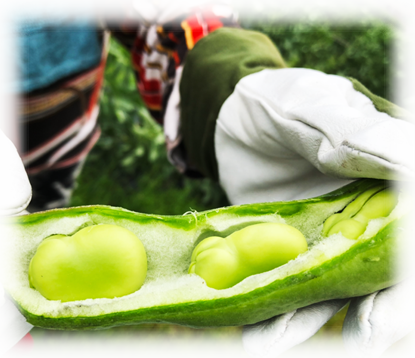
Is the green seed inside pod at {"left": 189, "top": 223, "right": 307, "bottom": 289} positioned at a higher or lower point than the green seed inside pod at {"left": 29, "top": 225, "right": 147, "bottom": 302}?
higher

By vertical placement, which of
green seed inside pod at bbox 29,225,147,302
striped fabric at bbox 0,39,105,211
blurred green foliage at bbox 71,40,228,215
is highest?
green seed inside pod at bbox 29,225,147,302

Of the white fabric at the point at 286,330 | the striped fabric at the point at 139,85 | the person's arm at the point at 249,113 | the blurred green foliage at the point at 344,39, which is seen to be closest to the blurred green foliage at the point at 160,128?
the blurred green foliage at the point at 344,39

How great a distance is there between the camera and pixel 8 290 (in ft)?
4.00

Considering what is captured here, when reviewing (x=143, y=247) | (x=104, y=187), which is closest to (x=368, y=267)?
(x=143, y=247)

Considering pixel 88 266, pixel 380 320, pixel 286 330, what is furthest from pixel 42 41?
pixel 380 320

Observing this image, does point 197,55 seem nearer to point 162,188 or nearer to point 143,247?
point 143,247

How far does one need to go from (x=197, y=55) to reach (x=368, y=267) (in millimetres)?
1171

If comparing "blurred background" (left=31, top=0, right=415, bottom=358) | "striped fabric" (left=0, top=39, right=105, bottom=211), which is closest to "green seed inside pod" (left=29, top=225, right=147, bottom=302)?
"striped fabric" (left=0, top=39, right=105, bottom=211)

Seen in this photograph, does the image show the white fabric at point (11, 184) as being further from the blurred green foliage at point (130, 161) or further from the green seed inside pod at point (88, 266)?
the blurred green foliage at point (130, 161)

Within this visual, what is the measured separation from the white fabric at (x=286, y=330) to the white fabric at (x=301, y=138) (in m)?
0.42

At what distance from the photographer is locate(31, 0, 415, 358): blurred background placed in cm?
291

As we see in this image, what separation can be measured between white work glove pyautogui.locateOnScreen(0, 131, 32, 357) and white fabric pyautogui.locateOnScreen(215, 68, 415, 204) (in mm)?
816

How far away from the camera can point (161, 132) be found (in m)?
3.85

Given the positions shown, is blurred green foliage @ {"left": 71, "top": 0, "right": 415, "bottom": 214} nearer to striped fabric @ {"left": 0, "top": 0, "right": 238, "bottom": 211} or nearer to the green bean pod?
striped fabric @ {"left": 0, "top": 0, "right": 238, "bottom": 211}
